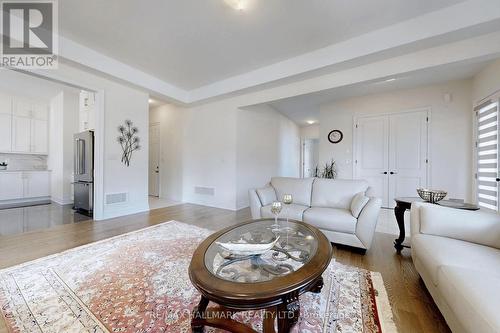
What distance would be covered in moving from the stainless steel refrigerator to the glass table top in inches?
144

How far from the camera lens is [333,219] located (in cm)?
243

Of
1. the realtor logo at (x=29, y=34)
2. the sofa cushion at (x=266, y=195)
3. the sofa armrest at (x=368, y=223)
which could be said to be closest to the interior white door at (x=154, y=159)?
the realtor logo at (x=29, y=34)

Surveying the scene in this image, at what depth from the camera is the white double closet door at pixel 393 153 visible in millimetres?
4418

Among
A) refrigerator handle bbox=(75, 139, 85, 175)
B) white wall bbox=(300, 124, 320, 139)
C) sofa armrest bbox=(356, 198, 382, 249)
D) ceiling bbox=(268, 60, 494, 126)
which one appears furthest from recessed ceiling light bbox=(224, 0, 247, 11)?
white wall bbox=(300, 124, 320, 139)

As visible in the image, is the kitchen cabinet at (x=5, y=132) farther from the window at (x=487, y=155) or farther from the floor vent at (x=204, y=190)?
the window at (x=487, y=155)

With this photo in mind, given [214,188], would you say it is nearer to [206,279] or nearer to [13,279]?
[13,279]

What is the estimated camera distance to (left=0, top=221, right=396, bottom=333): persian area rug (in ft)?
4.16

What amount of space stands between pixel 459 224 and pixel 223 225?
9.34 ft

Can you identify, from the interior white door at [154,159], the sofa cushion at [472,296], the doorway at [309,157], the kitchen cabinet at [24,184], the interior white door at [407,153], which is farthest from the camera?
the doorway at [309,157]

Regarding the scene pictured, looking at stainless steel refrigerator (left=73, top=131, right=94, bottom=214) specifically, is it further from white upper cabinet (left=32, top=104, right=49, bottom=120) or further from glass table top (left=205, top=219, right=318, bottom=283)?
glass table top (left=205, top=219, right=318, bottom=283)

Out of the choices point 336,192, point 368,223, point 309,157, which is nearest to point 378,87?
point 336,192

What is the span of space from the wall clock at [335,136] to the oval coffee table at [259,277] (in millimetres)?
4242

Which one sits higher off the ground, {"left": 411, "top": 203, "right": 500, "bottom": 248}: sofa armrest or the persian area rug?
{"left": 411, "top": 203, "right": 500, "bottom": 248}: sofa armrest

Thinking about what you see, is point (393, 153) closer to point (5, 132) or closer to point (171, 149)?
point (171, 149)
